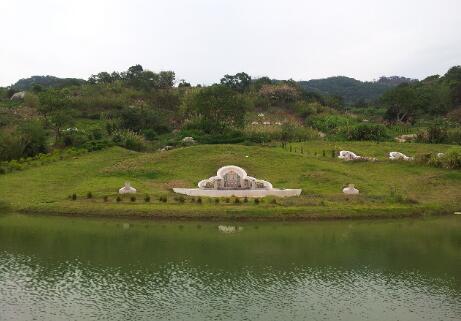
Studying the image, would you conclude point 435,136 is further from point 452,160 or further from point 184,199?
point 184,199

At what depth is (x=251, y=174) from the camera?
55719mm

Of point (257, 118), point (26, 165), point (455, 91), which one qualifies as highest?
point (455, 91)

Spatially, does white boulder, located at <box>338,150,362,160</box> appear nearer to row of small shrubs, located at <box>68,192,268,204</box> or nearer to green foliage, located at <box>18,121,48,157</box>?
row of small shrubs, located at <box>68,192,268,204</box>

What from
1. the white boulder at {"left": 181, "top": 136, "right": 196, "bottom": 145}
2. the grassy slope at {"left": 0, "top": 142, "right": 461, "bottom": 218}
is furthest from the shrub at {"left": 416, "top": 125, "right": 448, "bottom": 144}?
the white boulder at {"left": 181, "top": 136, "right": 196, "bottom": 145}

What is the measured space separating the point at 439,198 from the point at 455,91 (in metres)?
76.5

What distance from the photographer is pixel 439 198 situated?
161ft

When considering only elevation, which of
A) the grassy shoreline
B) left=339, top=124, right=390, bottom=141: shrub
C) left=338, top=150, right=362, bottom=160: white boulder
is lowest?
the grassy shoreline

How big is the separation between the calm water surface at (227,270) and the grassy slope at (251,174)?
2.17m

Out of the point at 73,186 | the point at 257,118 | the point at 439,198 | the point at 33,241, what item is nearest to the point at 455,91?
the point at 257,118

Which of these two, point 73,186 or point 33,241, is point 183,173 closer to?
point 73,186

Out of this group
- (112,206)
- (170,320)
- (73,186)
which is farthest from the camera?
(73,186)

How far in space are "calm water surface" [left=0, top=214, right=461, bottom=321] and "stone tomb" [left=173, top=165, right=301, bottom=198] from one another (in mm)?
7373

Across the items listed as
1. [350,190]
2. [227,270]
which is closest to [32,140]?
[350,190]

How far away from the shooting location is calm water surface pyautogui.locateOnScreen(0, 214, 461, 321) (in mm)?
23266
